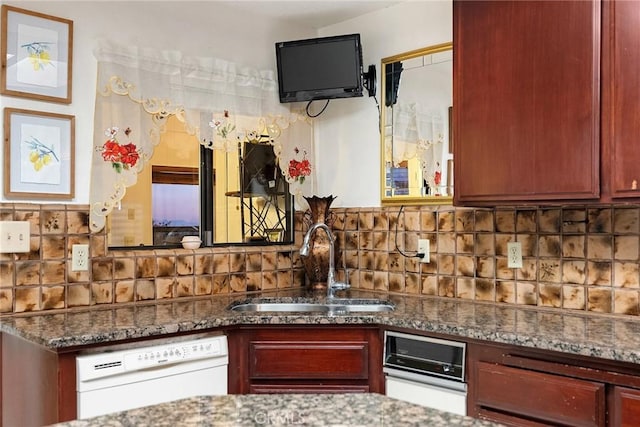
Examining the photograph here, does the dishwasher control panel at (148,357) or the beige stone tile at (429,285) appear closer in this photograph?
the dishwasher control panel at (148,357)

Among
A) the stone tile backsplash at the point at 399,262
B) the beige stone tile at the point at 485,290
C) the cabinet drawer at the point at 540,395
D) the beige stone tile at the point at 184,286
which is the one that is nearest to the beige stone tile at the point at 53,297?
the stone tile backsplash at the point at 399,262

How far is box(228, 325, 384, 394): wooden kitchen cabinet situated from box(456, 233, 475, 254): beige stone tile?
64cm

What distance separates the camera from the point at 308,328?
2477 mm

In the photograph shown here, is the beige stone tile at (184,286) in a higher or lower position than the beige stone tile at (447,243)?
lower

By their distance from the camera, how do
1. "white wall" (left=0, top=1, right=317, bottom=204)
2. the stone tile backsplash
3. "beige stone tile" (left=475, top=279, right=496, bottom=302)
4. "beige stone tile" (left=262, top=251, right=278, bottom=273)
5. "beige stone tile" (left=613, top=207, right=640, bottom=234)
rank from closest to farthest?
"beige stone tile" (left=613, top=207, right=640, bottom=234)
the stone tile backsplash
"white wall" (left=0, top=1, right=317, bottom=204)
"beige stone tile" (left=475, top=279, right=496, bottom=302)
"beige stone tile" (left=262, top=251, right=278, bottom=273)

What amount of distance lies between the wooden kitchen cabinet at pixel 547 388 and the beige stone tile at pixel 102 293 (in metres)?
1.53

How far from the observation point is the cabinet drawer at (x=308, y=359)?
246 centimetres

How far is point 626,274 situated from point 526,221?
0.44 m

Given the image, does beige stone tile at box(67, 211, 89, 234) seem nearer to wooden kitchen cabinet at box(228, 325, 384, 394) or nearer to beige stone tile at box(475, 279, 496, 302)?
wooden kitchen cabinet at box(228, 325, 384, 394)

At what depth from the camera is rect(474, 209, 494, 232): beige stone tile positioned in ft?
8.96

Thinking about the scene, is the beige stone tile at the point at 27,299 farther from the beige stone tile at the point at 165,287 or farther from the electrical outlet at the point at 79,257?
the beige stone tile at the point at 165,287

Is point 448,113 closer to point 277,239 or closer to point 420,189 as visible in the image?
point 420,189

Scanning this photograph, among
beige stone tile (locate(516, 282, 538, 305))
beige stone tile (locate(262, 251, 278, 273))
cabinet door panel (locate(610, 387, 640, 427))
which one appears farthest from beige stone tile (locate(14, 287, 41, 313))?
cabinet door panel (locate(610, 387, 640, 427))

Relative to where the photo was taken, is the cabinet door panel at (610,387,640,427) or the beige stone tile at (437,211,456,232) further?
the beige stone tile at (437,211,456,232)
